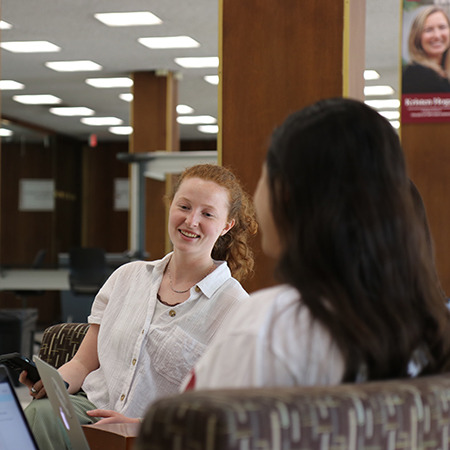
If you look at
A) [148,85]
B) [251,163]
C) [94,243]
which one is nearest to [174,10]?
[148,85]

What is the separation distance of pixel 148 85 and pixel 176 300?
8.32 metres

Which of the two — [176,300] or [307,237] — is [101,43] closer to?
[176,300]

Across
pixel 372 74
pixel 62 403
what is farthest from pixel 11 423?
pixel 372 74

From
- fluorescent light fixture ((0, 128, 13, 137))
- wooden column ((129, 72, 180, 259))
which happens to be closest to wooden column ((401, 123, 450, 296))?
wooden column ((129, 72, 180, 259))

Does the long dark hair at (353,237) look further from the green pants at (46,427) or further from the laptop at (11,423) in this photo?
the green pants at (46,427)

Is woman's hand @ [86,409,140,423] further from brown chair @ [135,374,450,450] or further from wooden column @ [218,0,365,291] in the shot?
wooden column @ [218,0,365,291]

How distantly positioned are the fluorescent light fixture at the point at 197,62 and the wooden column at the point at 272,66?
5875 mm

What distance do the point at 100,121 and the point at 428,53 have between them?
9662mm

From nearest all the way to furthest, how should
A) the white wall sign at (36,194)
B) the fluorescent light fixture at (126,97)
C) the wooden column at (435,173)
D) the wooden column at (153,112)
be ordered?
the wooden column at (435,173) → the wooden column at (153,112) → the fluorescent light fixture at (126,97) → the white wall sign at (36,194)

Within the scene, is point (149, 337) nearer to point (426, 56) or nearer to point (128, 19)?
point (426, 56)

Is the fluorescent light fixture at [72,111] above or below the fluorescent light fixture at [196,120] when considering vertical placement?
above

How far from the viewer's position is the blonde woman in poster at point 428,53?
5230 mm

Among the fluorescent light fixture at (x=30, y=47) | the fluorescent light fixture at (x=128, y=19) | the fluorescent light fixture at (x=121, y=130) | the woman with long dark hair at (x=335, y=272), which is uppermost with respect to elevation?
the fluorescent light fixture at (x=128, y=19)

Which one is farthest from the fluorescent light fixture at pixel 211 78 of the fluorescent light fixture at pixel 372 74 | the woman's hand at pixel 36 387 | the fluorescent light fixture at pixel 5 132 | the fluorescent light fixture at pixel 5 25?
the woman's hand at pixel 36 387
